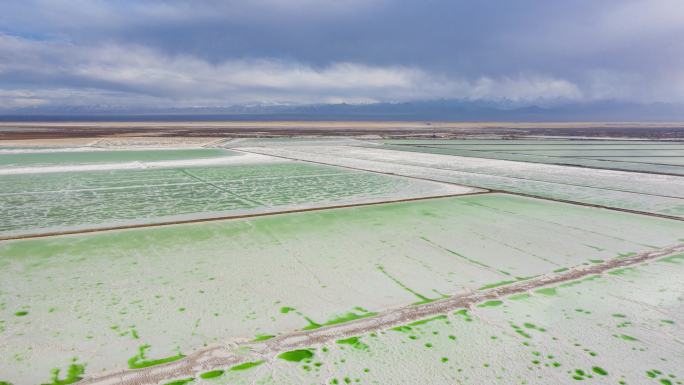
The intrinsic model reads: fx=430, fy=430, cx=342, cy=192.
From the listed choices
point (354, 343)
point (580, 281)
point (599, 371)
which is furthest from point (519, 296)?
point (354, 343)

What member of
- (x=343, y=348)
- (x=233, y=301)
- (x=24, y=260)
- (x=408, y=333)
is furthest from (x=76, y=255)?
(x=408, y=333)

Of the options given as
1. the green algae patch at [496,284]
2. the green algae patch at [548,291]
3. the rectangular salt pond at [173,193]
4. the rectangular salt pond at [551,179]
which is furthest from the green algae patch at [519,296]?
the rectangular salt pond at [551,179]

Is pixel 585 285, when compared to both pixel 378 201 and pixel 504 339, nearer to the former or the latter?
pixel 504 339

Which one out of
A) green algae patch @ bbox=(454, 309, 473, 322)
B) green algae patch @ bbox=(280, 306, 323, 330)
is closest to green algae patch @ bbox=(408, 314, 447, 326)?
green algae patch @ bbox=(454, 309, 473, 322)

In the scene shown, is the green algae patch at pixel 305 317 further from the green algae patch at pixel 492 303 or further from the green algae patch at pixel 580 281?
the green algae patch at pixel 580 281

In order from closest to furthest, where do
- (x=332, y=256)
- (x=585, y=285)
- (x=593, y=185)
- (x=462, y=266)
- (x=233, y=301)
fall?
(x=233, y=301) < (x=585, y=285) < (x=462, y=266) < (x=332, y=256) < (x=593, y=185)

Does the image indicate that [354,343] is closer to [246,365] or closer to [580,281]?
[246,365]
